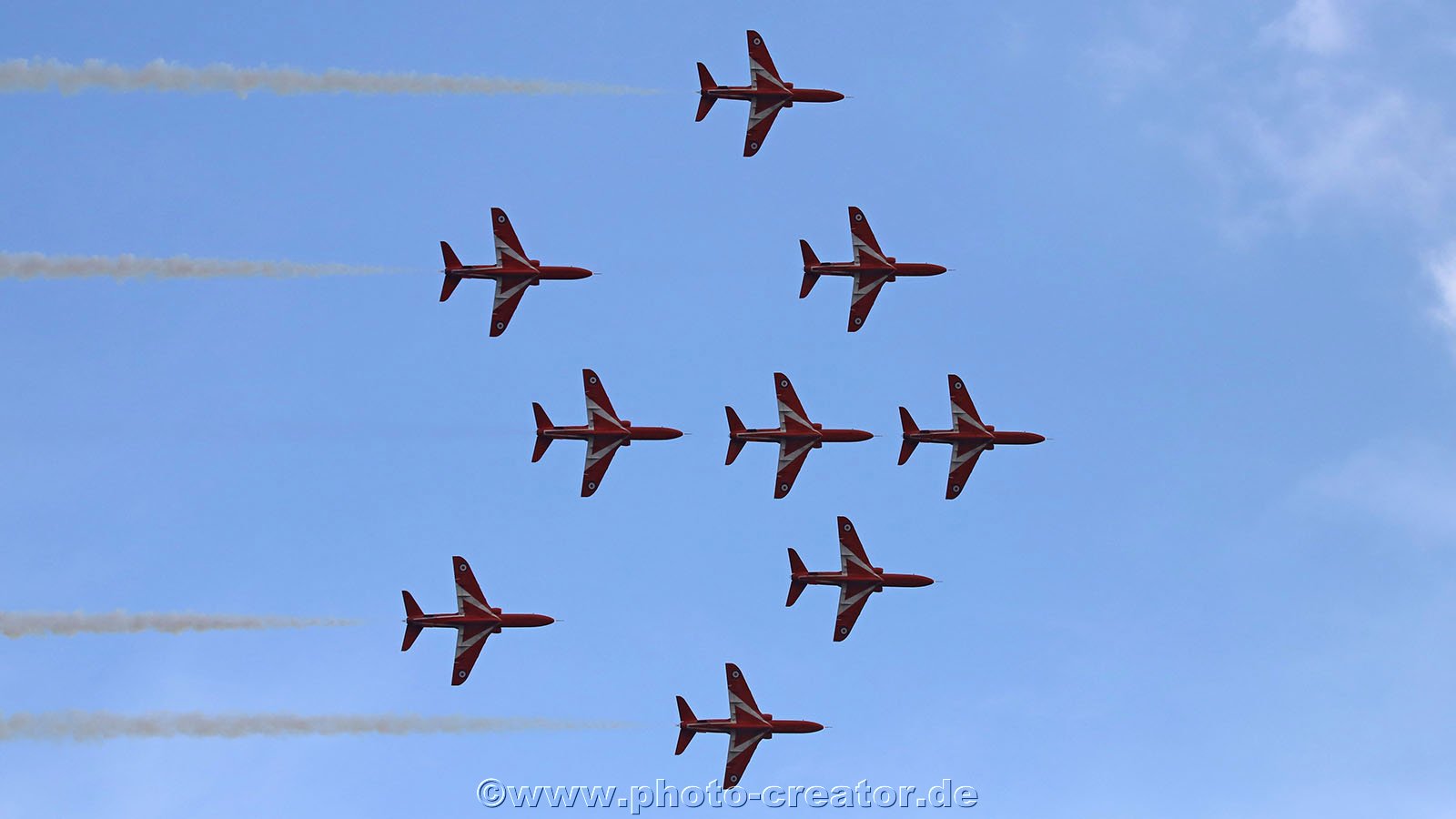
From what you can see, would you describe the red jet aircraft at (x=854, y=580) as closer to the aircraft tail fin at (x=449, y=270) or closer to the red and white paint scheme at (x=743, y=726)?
the red and white paint scheme at (x=743, y=726)

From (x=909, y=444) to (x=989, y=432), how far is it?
5239 millimetres

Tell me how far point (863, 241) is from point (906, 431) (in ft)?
35.7

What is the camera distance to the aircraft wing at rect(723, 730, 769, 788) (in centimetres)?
10594

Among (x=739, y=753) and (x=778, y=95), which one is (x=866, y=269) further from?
(x=739, y=753)

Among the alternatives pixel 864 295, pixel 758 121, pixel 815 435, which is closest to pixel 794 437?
pixel 815 435

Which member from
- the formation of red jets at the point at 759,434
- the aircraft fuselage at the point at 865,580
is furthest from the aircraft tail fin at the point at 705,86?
the aircraft fuselage at the point at 865,580

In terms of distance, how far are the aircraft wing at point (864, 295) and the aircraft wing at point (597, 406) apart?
44.6ft

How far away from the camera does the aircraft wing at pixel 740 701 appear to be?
106 meters

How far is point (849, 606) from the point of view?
10838 cm

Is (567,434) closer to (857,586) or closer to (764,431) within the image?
(764,431)

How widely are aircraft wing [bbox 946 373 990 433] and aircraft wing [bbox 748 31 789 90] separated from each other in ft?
59.7

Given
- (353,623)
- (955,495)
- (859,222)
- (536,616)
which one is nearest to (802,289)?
(859,222)

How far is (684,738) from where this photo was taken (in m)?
102

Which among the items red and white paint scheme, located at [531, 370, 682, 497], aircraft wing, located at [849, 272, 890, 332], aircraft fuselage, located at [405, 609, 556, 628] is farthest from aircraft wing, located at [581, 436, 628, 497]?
aircraft wing, located at [849, 272, 890, 332]
